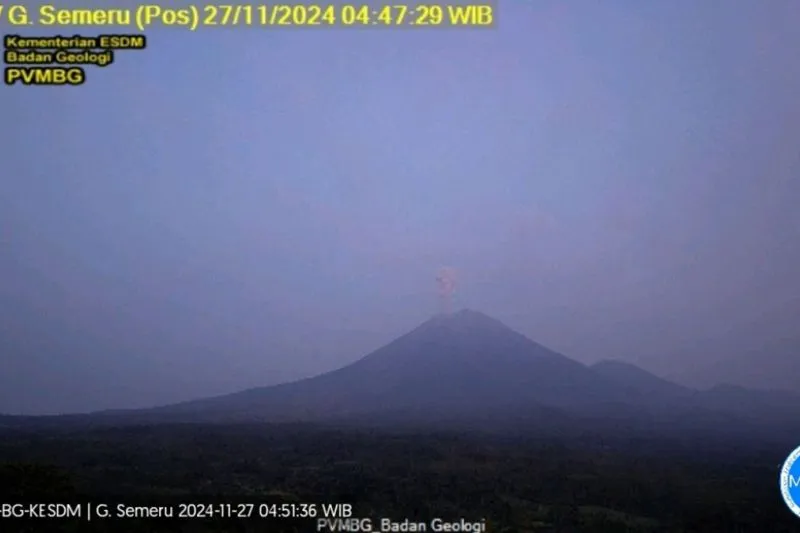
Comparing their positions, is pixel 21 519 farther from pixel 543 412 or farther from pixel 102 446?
pixel 543 412

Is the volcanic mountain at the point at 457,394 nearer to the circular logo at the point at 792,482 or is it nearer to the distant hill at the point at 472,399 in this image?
the distant hill at the point at 472,399

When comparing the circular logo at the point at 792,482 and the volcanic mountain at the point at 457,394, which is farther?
the volcanic mountain at the point at 457,394

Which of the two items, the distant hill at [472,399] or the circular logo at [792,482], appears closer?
the circular logo at [792,482]

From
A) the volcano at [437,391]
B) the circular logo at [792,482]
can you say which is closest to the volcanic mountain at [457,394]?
the volcano at [437,391]

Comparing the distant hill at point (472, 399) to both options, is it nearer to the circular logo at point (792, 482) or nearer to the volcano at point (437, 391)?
the volcano at point (437, 391)

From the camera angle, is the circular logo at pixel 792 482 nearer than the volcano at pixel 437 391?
Yes

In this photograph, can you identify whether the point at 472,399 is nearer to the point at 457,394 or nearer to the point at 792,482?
the point at 457,394

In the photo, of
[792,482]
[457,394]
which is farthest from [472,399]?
[792,482]

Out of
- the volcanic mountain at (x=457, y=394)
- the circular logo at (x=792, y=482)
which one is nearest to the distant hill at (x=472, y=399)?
the volcanic mountain at (x=457, y=394)

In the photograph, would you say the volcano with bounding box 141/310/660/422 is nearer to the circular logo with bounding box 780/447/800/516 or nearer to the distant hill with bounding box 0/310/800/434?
the distant hill with bounding box 0/310/800/434
